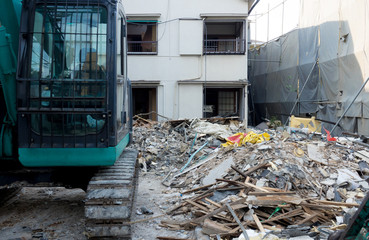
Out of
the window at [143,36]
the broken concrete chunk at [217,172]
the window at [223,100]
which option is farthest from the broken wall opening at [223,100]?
the broken concrete chunk at [217,172]

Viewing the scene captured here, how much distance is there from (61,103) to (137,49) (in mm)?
12682

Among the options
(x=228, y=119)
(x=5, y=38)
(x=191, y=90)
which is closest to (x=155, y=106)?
(x=191, y=90)

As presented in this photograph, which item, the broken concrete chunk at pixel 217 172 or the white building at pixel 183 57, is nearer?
the broken concrete chunk at pixel 217 172

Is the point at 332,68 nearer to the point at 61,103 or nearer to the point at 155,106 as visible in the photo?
the point at 155,106

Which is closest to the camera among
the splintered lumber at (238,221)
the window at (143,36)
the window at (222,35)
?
the splintered lumber at (238,221)

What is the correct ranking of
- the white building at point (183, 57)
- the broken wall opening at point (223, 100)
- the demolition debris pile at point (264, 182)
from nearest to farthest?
the demolition debris pile at point (264, 182) → the white building at point (183, 57) → the broken wall opening at point (223, 100)

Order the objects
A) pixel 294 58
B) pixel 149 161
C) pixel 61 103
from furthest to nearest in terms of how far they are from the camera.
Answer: pixel 294 58, pixel 149 161, pixel 61 103

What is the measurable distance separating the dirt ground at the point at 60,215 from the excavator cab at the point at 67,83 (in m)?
1.20

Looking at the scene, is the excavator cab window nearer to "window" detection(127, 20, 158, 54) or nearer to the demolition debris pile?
the demolition debris pile

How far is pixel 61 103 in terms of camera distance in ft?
13.4

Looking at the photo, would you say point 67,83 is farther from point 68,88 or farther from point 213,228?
point 213,228

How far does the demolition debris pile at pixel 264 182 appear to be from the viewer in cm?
470

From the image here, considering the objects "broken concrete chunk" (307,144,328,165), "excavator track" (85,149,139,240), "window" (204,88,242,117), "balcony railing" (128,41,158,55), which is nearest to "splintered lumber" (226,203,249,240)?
"excavator track" (85,149,139,240)

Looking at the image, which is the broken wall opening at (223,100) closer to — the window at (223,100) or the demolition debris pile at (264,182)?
the window at (223,100)
